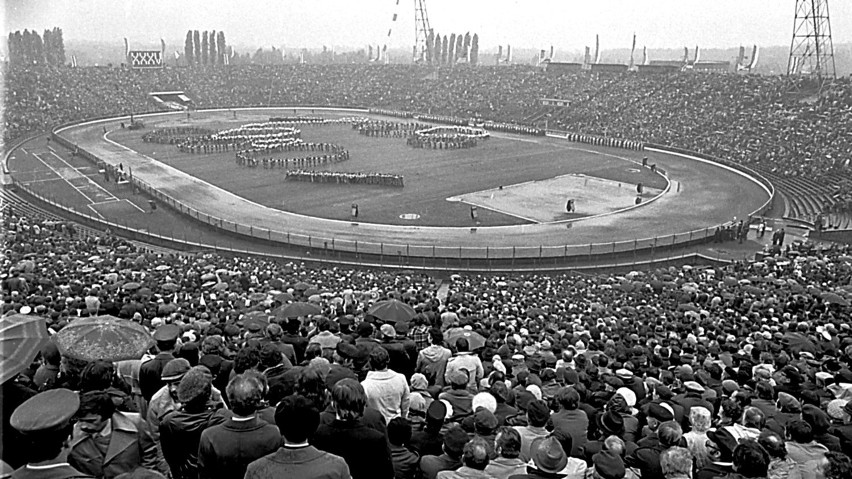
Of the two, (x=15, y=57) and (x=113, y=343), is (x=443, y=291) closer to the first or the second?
(x=113, y=343)

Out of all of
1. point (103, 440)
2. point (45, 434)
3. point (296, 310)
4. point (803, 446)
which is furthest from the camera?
point (296, 310)

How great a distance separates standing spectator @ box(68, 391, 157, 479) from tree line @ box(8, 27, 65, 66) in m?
144

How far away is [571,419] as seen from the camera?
807 cm

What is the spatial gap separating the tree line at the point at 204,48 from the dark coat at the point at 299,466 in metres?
159

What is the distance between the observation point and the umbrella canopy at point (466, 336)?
13.1 meters

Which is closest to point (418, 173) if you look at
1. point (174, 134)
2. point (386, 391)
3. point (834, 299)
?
point (174, 134)

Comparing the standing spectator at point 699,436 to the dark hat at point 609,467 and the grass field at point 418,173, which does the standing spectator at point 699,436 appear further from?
the grass field at point 418,173

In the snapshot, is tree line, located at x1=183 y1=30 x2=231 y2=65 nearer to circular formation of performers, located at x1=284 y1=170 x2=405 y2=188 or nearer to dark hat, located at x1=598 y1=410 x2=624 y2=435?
circular formation of performers, located at x1=284 y1=170 x2=405 y2=188

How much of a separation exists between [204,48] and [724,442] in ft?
540

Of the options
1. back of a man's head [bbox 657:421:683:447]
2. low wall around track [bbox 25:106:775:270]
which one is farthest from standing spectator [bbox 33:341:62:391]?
low wall around track [bbox 25:106:775:270]

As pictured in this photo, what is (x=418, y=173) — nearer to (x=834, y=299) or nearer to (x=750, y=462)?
(x=834, y=299)

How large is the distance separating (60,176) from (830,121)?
216 feet

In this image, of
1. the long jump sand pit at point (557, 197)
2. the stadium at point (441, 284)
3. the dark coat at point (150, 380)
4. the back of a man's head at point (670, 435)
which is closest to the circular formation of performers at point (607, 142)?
the stadium at point (441, 284)

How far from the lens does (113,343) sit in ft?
29.7
